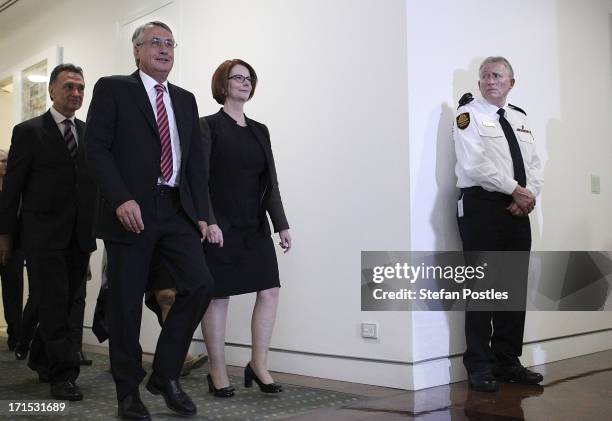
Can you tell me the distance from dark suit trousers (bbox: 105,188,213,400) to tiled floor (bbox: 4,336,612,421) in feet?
1.77

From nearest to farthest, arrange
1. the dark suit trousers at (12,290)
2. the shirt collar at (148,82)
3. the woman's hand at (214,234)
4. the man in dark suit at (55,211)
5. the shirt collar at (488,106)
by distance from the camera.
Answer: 1. the shirt collar at (148,82)
2. the woman's hand at (214,234)
3. the man in dark suit at (55,211)
4. the shirt collar at (488,106)
5. the dark suit trousers at (12,290)

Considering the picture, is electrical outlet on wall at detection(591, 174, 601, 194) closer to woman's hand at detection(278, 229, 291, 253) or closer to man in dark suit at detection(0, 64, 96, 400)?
woman's hand at detection(278, 229, 291, 253)

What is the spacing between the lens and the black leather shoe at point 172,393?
2.41m

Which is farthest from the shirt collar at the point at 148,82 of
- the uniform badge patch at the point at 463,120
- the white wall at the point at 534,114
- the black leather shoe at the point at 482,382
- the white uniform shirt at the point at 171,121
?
the black leather shoe at the point at 482,382

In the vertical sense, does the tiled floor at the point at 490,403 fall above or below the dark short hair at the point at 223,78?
below

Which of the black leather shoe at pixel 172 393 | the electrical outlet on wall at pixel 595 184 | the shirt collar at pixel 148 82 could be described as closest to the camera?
the black leather shoe at pixel 172 393

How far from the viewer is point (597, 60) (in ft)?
15.5

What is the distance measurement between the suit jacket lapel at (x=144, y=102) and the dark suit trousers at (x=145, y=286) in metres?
0.24

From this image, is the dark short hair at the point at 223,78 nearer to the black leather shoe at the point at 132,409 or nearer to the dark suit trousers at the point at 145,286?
the dark suit trousers at the point at 145,286

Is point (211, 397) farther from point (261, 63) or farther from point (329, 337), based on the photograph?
point (261, 63)

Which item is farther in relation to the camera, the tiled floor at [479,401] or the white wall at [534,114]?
the white wall at [534,114]

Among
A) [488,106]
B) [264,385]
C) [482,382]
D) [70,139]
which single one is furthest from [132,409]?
[488,106]

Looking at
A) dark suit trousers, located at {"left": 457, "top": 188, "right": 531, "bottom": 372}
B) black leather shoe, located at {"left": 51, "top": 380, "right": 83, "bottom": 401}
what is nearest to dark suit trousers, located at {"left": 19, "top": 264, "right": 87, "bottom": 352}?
black leather shoe, located at {"left": 51, "top": 380, "right": 83, "bottom": 401}

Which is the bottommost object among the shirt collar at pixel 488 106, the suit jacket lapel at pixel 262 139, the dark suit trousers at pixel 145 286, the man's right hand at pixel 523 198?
the dark suit trousers at pixel 145 286
